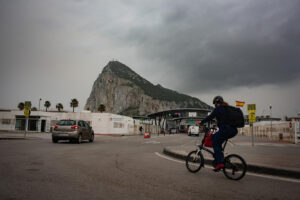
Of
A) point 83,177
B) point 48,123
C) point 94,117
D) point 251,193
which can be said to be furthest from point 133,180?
point 48,123

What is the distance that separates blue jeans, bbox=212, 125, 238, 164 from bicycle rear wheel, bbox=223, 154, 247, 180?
0.52 ft

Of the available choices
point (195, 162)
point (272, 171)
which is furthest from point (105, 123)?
point (272, 171)

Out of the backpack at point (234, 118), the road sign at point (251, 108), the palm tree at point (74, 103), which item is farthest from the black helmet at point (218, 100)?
the palm tree at point (74, 103)

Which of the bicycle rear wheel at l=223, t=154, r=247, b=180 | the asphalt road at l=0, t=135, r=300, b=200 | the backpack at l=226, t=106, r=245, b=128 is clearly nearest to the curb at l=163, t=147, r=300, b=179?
the asphalt road at l=0, t=135, r=300, b=200

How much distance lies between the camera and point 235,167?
17.5ft

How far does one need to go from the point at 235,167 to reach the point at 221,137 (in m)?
0.69

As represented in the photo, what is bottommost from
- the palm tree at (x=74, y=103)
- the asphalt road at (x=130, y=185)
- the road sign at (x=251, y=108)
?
the asphalt road at (x=130, y=185)

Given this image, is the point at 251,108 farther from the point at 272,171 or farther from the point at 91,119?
the point at 91,119

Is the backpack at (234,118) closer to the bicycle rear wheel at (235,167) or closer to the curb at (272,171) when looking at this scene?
the bicycle rear wheel at (235,167)

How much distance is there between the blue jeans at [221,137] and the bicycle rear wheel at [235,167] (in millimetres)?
157

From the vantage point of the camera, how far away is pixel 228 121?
17.7 ft

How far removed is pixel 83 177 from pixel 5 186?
1.45 m

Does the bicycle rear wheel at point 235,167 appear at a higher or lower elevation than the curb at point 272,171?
higher

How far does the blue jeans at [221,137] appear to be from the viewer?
5438mm
